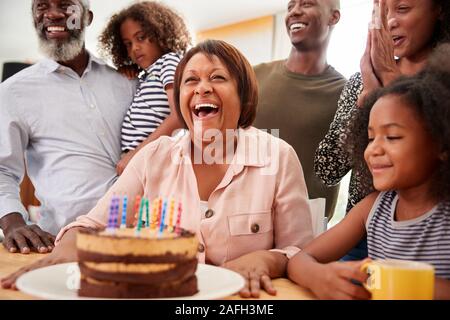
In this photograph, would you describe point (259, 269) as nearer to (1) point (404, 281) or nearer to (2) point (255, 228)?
(2) point (255, 228)

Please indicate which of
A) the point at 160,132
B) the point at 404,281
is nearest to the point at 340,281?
the point at 404,281

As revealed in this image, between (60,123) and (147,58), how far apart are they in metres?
0.49

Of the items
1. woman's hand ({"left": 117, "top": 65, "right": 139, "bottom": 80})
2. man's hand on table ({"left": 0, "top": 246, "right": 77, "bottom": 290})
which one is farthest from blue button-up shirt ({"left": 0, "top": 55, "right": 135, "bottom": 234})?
man's hand on table ({"left": 0, "top": 246, "right": 77, "bottom": 290})

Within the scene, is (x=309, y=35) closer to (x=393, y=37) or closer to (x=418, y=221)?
→ (x=393, y=37)

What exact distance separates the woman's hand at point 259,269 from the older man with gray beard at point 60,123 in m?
1.06

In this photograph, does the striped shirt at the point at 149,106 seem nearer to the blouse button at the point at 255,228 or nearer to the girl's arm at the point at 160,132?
the girl's arm at the point at 160,132

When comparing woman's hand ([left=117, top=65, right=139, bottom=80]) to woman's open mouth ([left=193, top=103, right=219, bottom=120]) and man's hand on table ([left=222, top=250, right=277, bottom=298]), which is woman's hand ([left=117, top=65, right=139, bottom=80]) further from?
man's hand on table ([left=222, top=250, right=277, bottom=298])

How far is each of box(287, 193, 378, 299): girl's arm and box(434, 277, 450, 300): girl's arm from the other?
14cm

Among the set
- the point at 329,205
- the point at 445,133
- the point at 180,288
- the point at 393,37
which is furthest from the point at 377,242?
the point at 329,205

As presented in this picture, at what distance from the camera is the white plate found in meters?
0.89

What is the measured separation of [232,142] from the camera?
1586mm

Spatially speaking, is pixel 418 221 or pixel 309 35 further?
pixel 309 35

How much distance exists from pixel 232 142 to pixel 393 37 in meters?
0.59
